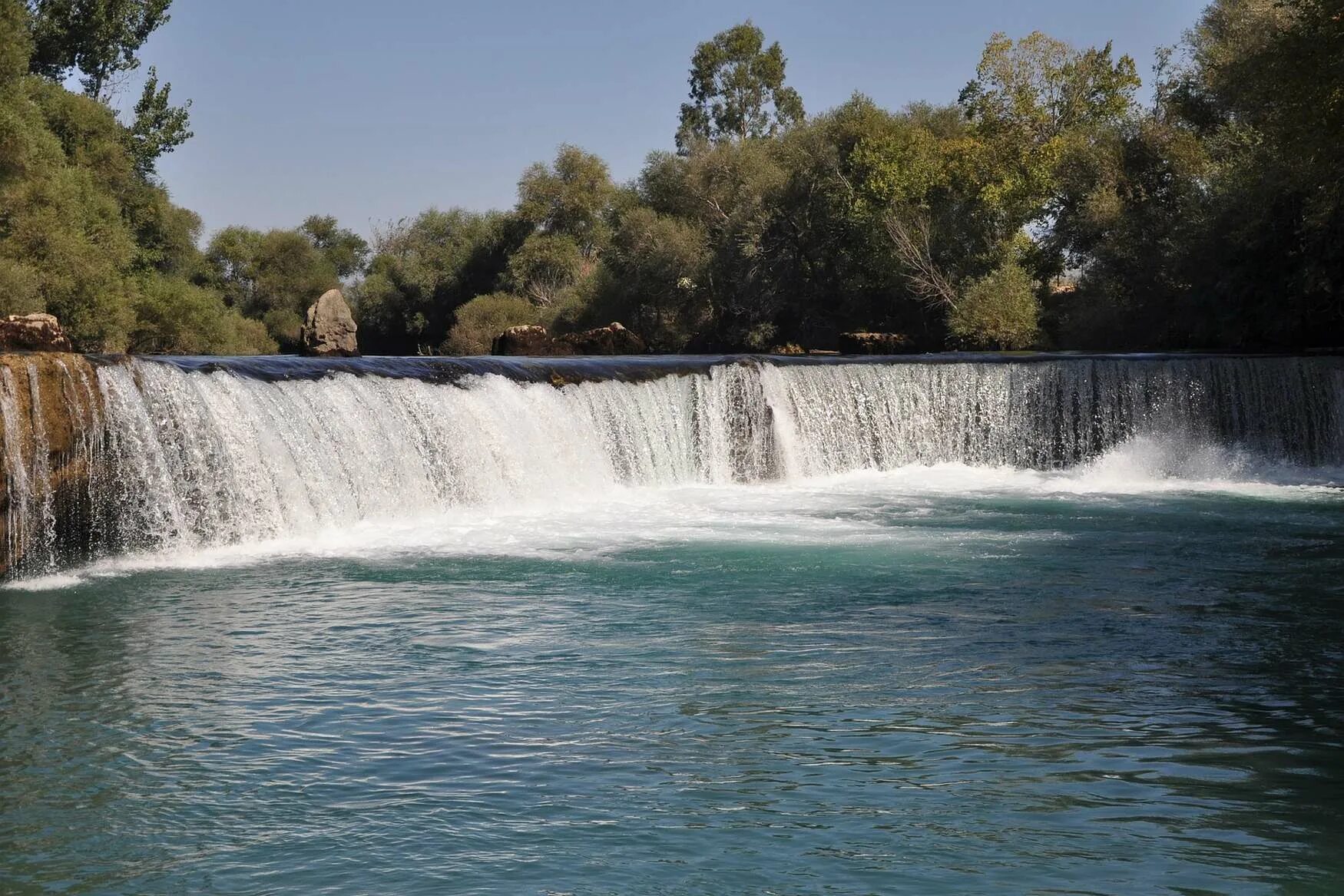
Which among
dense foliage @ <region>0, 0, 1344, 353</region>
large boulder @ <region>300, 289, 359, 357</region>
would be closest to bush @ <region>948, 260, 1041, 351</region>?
dense foliage @ <region>0, 0, 1344, 353</region>

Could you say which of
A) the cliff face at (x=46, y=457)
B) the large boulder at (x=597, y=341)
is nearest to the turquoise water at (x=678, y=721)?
the cliff face at (x=46, y=457)

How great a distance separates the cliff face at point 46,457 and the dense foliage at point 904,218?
14.7 m

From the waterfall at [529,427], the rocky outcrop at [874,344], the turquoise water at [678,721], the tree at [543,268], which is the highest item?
the tree at [543,268]

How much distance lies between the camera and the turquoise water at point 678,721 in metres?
5.34

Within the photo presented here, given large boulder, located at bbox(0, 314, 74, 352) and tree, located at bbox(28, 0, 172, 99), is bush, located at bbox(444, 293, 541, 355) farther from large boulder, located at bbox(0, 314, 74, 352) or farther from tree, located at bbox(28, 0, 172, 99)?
large boulder, located at bbox(0, 314, 74, 352)

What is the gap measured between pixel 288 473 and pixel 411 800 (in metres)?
8.91

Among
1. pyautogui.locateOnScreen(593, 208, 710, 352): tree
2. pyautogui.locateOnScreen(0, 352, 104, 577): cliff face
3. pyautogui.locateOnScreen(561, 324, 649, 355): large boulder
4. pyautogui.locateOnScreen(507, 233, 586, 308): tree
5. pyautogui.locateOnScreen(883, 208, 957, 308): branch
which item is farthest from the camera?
pyautogui.locateOnScreen(507, 233, 586, 308): tree

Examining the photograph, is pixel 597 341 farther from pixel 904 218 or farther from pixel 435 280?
pixel 435 280

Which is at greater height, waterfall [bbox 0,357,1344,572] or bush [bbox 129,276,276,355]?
bush [bbox 129,276,276,355]

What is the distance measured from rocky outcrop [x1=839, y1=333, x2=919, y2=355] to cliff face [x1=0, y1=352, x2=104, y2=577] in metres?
27.8

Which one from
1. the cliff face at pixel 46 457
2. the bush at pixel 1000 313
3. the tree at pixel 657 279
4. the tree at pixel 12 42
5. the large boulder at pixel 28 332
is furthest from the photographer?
the tree at pixel 657 279

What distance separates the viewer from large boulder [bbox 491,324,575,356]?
37.2m

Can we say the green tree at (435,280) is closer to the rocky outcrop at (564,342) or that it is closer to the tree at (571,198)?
the tree at (571,198)

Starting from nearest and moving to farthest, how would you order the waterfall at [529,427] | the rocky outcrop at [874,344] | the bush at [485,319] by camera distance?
the waterfall at [529,427], the rocky outcrop at [874,344], the bush at [485,319]
